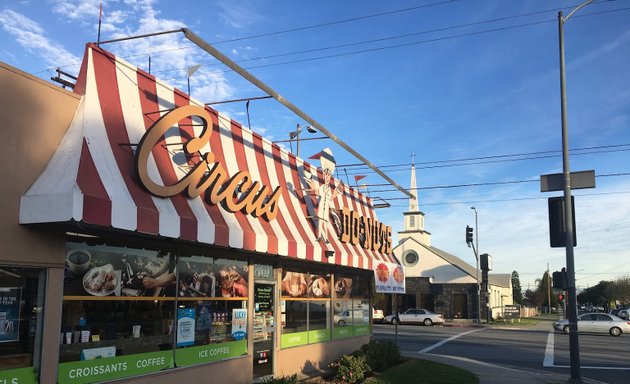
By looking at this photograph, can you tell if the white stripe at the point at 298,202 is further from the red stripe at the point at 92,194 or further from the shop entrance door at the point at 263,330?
the red stripe at the point at 92,194

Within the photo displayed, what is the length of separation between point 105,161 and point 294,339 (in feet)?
23.9

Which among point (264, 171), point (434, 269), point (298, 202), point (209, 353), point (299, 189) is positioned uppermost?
point (264, 171)

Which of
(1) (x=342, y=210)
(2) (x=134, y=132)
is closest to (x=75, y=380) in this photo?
(2) (x=134, y=132)

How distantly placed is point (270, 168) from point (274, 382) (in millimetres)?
4853

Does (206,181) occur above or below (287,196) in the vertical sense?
below

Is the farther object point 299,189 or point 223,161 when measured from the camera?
point 299,189

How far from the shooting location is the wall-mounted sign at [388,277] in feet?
54.3

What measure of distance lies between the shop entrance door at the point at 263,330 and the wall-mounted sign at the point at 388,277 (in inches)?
187

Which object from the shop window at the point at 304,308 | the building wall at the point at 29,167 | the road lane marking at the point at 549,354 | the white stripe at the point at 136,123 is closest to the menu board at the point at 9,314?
the building wall at the point at 29,167

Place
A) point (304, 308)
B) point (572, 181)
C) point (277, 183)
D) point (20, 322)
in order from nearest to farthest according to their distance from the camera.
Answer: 1. point (20, 322)
2. point (277, 183)
3. point (304, 308)
4. point (572, 181)

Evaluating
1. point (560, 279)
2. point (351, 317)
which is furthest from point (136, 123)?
point (560, 279)

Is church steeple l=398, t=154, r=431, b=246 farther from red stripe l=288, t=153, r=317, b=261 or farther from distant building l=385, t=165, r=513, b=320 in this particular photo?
red stripe l=288, t=153, r=317, b=261

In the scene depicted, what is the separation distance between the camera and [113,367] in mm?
7648

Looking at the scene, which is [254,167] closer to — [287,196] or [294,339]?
[287,196]
